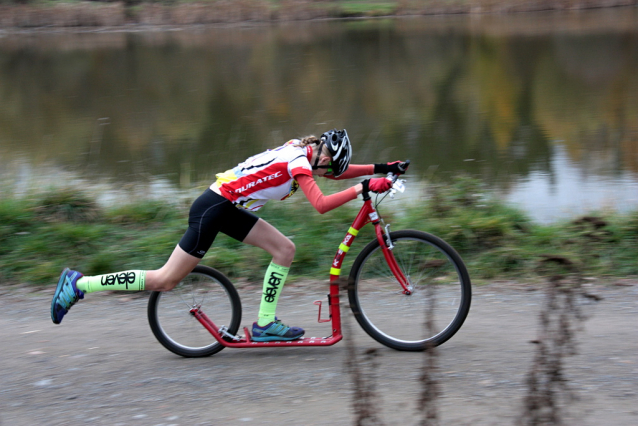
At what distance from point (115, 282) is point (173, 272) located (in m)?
0.41

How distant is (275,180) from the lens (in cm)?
431

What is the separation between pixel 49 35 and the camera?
38.8 metres

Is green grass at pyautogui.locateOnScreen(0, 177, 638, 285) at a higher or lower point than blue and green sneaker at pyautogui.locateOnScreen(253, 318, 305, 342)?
higher

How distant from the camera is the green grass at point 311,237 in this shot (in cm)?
633

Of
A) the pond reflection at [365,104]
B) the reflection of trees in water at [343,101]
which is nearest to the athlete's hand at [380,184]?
the pond reflection at [365,104]

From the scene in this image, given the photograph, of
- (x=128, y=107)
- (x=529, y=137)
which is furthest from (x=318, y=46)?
(x=529, y=137)

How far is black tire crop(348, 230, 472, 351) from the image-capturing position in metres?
4.40

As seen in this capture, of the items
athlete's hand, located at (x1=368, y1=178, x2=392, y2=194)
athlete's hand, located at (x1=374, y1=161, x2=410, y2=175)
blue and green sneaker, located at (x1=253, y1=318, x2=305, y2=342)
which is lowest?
blue and green sneaker, located at (x1=253, y1=318, x2=305, y2=342)

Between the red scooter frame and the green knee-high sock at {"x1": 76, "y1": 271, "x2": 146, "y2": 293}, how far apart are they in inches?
18.8

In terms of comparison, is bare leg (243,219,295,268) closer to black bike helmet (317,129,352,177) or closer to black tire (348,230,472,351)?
black tire (348,230,472,351)

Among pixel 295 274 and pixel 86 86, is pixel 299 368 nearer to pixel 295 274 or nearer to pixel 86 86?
pixel 295 274

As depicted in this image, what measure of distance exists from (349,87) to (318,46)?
10.8m

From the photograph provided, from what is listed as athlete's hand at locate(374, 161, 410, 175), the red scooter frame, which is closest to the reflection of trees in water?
the red scooter frame

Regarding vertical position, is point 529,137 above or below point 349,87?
below
